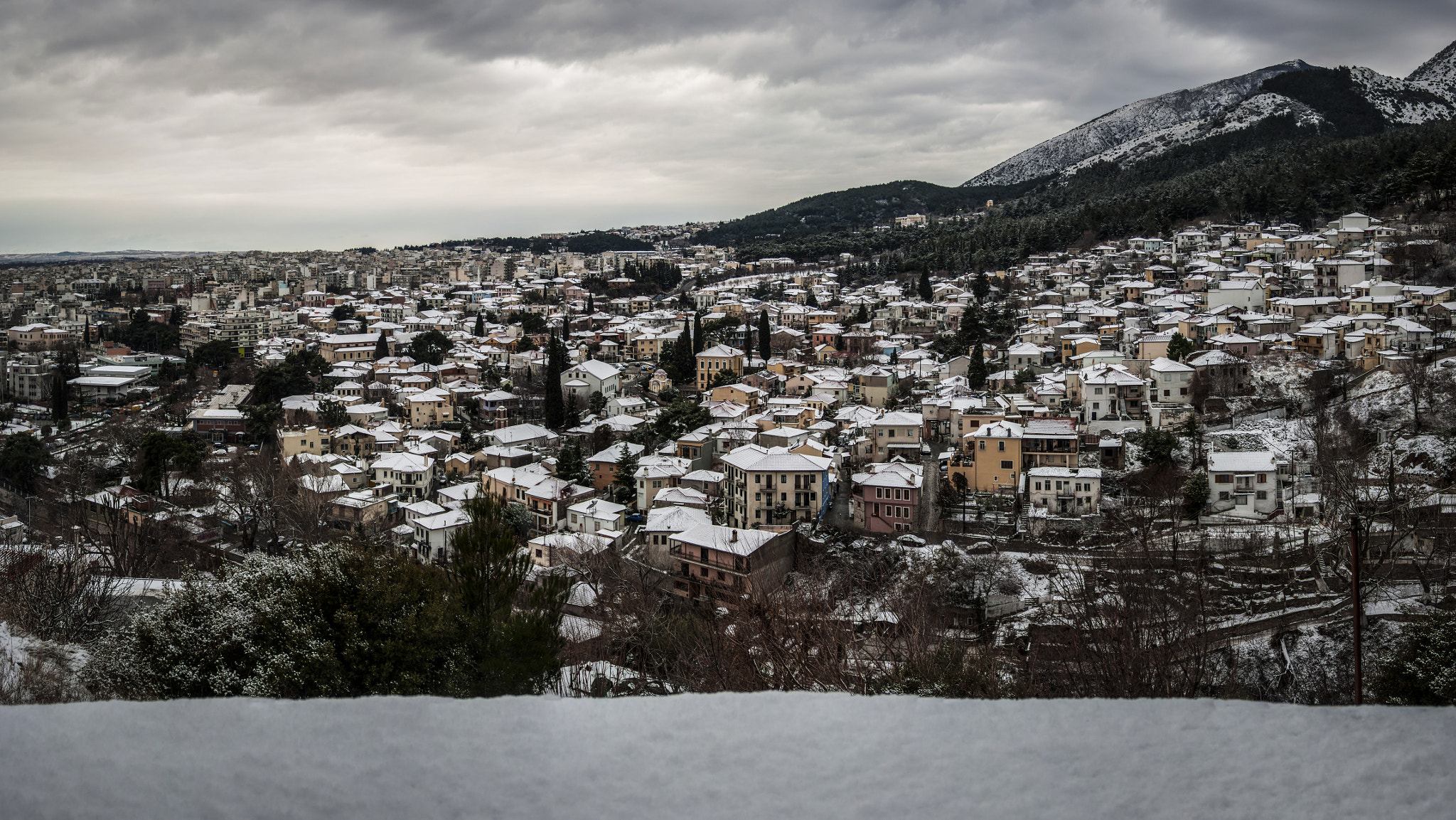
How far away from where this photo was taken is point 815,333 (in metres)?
23.8

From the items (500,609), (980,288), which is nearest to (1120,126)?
(980,288)

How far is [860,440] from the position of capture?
14109 millimetres

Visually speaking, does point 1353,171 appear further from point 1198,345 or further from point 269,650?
point 269,650

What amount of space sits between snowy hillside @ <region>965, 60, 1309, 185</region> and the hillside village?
158 feet

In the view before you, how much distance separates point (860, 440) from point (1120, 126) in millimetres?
70451

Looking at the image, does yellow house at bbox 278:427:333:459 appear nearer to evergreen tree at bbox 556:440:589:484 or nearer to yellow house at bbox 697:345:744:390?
evergreen tree at bbox 556:440:589:484

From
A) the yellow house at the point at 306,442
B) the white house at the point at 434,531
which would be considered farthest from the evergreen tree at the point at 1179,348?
the yellow house at the point at 306,442

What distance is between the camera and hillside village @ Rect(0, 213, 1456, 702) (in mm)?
8508

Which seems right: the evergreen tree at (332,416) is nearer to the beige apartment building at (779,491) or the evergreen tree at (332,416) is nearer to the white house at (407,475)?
the white house at (407,475)

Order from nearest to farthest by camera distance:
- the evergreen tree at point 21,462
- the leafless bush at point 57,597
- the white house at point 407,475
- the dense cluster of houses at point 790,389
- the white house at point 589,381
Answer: the leafless bush at point 57,597 → the dense cluster of houses at point 790,389 → the evergreen tree at point 21,462 → the white house at point 407,475 → the white house at point 589,381

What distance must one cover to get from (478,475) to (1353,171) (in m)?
25.6

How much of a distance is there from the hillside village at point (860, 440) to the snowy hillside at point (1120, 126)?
158 ft

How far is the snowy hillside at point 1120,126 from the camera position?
68.8m

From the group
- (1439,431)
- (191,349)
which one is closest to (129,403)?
(191,349)
